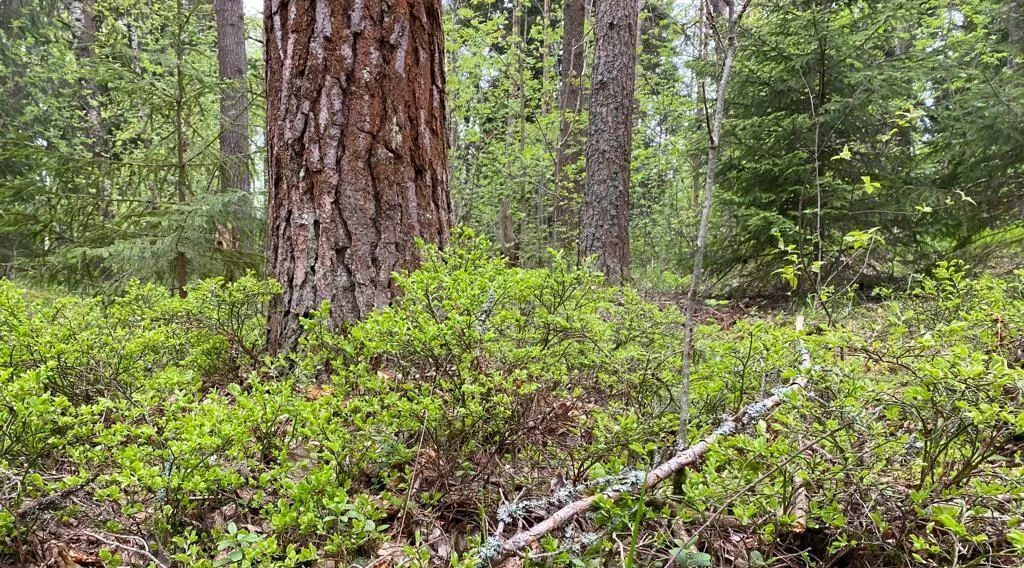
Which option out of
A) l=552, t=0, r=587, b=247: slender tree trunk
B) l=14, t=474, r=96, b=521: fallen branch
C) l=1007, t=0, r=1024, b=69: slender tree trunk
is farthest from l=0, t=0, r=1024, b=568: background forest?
l=552, t=0, r=587, b=247: slender tree trunk

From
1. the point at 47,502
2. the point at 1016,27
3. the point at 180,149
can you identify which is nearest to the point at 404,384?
the point at 47,502

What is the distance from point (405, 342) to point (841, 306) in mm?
5044

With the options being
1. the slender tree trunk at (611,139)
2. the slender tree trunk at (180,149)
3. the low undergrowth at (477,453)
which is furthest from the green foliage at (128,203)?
the slender tree trunk at (611,139)

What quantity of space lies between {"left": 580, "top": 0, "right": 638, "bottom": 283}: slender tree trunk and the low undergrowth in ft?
12.3

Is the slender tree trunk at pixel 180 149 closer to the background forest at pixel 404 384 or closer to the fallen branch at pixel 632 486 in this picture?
the background forest at pixel 404 384

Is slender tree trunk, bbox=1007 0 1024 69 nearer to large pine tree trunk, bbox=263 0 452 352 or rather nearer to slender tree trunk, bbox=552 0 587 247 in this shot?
slender tree trunk, bbox=552 0 587 247

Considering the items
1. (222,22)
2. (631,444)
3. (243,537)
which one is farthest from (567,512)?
(222,22)

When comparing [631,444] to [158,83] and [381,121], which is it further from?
[158,83]

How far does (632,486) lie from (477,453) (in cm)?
54

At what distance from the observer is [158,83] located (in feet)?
13.2

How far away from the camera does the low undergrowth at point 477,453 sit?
1.27 meters

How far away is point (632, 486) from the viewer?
1.40 metres

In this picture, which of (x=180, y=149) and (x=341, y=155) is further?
(x=180, y=149)

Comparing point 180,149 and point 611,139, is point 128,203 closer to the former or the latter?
point 180,149
